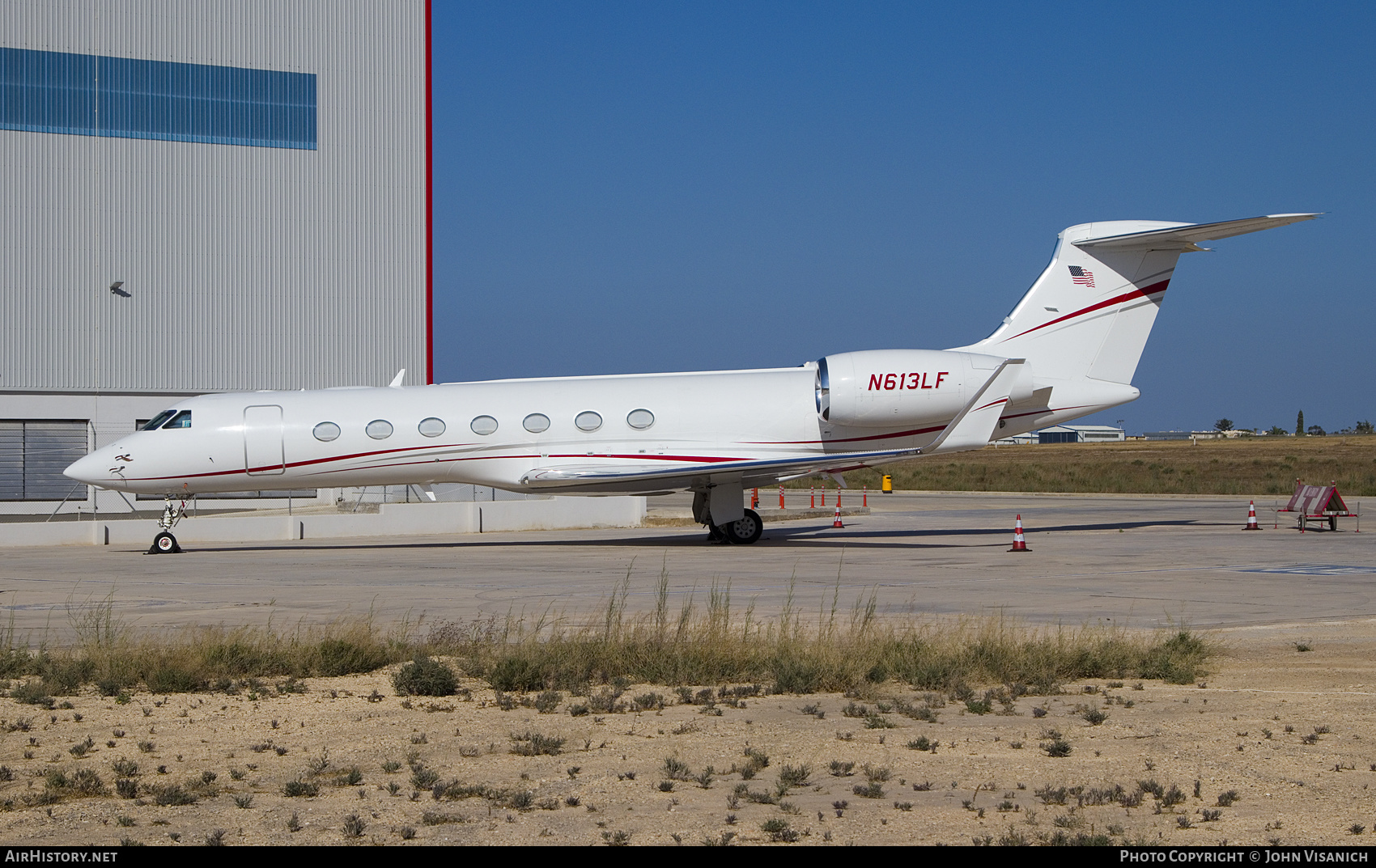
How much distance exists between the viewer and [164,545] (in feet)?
71.0

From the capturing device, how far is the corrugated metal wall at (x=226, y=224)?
32781 mm

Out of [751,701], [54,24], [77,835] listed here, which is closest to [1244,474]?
[54,24]

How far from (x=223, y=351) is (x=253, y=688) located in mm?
28177

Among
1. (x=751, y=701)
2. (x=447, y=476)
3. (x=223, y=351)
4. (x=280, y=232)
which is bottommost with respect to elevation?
(x=751, y=701)

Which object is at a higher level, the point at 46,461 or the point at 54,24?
the point at 54,24

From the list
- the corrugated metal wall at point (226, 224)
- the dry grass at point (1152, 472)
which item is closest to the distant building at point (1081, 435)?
the dry grass at point (1152, 472)

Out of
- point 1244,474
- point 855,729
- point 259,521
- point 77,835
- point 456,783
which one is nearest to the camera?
point 77,835

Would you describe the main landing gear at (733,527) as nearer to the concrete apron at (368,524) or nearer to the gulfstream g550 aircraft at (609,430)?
the gulfstream g550 aircraft at (609,430)

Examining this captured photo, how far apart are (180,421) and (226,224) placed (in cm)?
1444

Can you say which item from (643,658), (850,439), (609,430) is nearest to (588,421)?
(609,430)

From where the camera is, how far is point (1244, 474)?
5994 centimetres

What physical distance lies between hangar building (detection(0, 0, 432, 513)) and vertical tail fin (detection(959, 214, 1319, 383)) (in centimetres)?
1899

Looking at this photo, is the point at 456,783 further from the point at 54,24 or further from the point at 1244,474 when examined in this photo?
the point at 1244,474

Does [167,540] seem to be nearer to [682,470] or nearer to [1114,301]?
[682,470]
